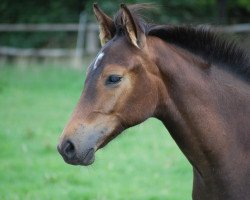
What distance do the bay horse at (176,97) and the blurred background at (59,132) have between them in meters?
0.27

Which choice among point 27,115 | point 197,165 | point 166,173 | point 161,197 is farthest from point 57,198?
point 27,115

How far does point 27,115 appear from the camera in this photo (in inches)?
448

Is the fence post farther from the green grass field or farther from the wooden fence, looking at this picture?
the green grass field

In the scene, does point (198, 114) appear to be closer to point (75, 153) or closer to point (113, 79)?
point (113, 79)

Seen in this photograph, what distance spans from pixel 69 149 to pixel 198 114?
86cm

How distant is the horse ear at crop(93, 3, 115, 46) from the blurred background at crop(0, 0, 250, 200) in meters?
0.30

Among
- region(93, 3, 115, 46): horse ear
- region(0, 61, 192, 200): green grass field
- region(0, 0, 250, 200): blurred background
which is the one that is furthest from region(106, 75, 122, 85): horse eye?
region(0, 61, 192, 200): green grass field

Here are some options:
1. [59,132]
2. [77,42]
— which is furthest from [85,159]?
[77,42]

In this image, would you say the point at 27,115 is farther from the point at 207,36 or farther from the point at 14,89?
the point at 207,36

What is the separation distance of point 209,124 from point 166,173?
3982 millimetres

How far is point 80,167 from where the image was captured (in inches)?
307

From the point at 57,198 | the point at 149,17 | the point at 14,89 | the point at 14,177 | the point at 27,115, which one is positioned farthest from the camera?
the point at 14,89

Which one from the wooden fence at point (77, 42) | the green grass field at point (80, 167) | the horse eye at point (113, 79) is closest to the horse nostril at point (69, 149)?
the horse eye at point (113, 79)

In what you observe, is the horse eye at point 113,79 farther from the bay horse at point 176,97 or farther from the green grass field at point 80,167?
the green grass field at point 80,167
